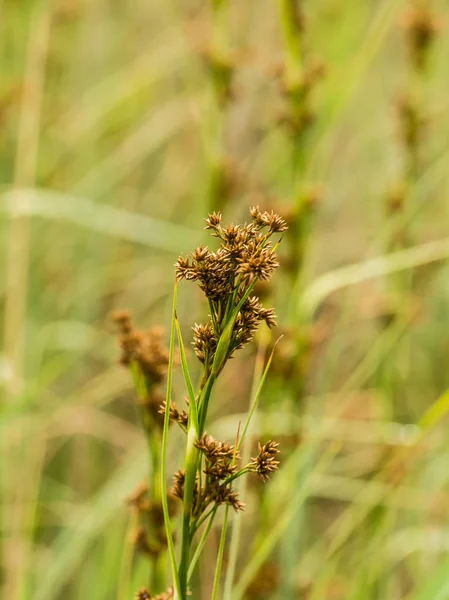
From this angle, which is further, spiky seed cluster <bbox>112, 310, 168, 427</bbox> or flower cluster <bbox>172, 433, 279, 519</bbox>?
spiky seed cluster <bbox>112, 310, 168, 427</bbox>

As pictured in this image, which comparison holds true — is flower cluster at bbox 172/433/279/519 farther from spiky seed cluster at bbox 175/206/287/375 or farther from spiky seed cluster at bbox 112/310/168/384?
spiky seed cluster at bbox 112/310/168/384

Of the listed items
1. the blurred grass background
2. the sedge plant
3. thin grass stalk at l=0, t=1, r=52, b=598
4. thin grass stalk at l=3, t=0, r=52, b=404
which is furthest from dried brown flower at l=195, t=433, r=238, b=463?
thin grass stalk at l=3, t=0, r=52, b=404

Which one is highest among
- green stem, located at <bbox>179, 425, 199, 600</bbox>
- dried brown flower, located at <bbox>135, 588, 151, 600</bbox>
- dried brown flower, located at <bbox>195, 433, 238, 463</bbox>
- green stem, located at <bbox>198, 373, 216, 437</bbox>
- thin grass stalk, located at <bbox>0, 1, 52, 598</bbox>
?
thin grass stalk, located at <bbox>0, 1, 52, 598</bbox>

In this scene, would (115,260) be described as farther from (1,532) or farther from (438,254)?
(438,254)

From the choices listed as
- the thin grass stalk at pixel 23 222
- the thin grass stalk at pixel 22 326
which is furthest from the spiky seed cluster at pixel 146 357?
the thin grass stalk at pixel 23 222

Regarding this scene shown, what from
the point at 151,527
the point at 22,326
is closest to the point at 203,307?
the point at 22,326

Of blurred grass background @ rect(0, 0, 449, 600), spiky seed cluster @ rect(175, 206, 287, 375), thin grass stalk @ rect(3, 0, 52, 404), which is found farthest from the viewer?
thin grass stalk @ rect(3, 0, 52, 404)

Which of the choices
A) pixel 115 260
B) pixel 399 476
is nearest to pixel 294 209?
pixel 399 476

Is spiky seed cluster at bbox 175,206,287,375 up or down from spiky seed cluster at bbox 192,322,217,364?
up
